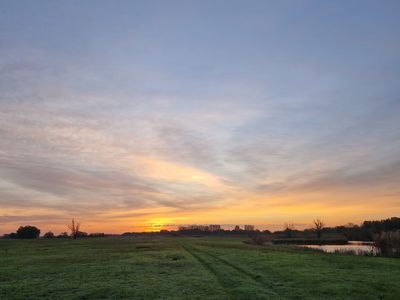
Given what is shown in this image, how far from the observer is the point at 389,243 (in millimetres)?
43375

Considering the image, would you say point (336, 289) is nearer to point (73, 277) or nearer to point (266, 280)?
point (266, 280)

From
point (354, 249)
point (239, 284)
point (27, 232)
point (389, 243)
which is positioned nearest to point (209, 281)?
point (239, 284)

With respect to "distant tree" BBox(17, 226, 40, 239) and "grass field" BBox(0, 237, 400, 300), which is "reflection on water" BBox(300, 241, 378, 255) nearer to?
"grass field" BBox(0, 237, 400, 300)

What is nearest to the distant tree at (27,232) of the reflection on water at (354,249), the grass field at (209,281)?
the reflection on water at (354,249)

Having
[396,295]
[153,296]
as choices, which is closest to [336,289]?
[396,295]

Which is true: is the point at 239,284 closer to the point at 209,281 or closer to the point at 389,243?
the point at 209,281

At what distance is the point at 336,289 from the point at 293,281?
316 cm

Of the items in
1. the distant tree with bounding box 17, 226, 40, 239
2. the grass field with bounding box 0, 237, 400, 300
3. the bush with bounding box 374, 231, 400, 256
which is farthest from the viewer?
the distant tree with bounding box 17, 226, 40, 239

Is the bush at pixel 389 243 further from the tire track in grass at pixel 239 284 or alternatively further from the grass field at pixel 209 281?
Answer: the tire track in grass at pixel 239 284

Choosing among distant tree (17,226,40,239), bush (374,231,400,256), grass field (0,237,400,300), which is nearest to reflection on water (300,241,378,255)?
bush (374,231,400,256)

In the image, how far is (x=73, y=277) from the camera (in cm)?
2855

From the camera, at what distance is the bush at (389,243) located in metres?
42.8

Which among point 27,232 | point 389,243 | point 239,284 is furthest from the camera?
point 27,232

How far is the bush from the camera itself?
1683 inches
